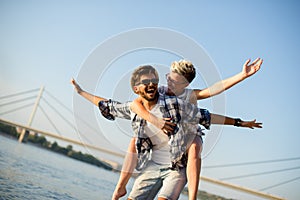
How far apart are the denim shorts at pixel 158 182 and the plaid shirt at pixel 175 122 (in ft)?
0.17

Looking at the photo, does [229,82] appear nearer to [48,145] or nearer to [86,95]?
[86,95]

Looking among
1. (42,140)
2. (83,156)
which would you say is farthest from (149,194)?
(42,140)

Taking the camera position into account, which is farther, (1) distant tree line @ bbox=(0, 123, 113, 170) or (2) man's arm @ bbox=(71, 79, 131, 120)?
(1) distant tree line @ bbox=(0, 123, 113, 170)

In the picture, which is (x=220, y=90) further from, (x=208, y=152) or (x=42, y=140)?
(x=42, y=140)

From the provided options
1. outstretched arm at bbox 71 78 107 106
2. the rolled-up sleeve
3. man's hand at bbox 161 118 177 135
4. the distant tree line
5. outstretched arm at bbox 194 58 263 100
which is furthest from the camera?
the distant tree line

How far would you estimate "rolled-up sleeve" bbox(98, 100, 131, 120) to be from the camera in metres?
1.96

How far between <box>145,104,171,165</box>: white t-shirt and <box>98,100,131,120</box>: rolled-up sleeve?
17 centimetres

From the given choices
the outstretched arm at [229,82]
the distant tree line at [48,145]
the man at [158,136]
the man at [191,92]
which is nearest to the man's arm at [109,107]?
the man at [158,136]

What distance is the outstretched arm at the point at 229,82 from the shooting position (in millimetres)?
1850

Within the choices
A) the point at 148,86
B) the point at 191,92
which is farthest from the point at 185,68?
the point at 148,86

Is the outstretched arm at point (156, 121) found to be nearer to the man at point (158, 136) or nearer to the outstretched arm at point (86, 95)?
the man at point (158, 136)

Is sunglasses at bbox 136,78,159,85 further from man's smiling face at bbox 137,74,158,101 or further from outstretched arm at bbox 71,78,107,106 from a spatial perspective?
outstretched arm at bbox 71,78,107,106

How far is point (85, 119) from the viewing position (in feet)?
7.13

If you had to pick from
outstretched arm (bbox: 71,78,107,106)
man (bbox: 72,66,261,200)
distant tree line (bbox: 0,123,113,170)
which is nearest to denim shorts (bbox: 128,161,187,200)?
man (bbox: 72,66,261,200)
